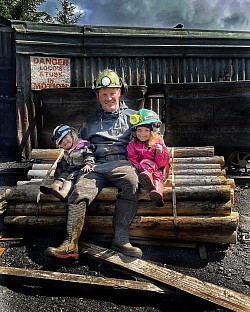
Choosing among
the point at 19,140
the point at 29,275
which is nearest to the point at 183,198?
the point at 29,275

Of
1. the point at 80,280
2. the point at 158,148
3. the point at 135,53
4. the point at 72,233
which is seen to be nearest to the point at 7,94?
the point at 135,53

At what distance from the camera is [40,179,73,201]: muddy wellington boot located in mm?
3703

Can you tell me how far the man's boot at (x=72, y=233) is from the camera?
334 cm

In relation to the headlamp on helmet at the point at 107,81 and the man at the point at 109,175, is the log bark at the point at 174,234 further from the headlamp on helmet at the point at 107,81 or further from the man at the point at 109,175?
the headlamp on helmet at the point at 107,81

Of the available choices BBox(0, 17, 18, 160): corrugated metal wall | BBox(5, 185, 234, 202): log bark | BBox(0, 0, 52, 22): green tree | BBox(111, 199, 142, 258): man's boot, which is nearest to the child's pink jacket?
BBox(5, 185, 234, 202): log bark

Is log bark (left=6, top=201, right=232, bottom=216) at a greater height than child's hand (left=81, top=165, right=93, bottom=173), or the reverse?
child's hand (left=81, top=165, right=93, bottom=173)

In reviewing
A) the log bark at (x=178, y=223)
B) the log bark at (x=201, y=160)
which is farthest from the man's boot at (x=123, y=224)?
the log bark at (x=201, y=160)

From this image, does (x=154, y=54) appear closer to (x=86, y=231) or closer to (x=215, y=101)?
(x=215, y=101)

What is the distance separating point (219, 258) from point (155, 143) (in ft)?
4.04

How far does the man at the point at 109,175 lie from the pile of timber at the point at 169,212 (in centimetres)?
19

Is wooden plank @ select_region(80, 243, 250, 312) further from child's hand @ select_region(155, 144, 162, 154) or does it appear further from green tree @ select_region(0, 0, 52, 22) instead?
green tree @ select_region(0, 0, 52, 22)

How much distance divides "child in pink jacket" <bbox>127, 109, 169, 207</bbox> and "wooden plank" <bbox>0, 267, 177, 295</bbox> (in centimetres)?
90

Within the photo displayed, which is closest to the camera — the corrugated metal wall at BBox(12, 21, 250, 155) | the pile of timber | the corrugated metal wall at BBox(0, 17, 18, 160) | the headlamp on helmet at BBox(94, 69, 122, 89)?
the pile of timber

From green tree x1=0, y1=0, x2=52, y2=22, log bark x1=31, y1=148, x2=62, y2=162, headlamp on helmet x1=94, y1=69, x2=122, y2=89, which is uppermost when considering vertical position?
green tree x1=0, y1=0, x2=52, y2=22
